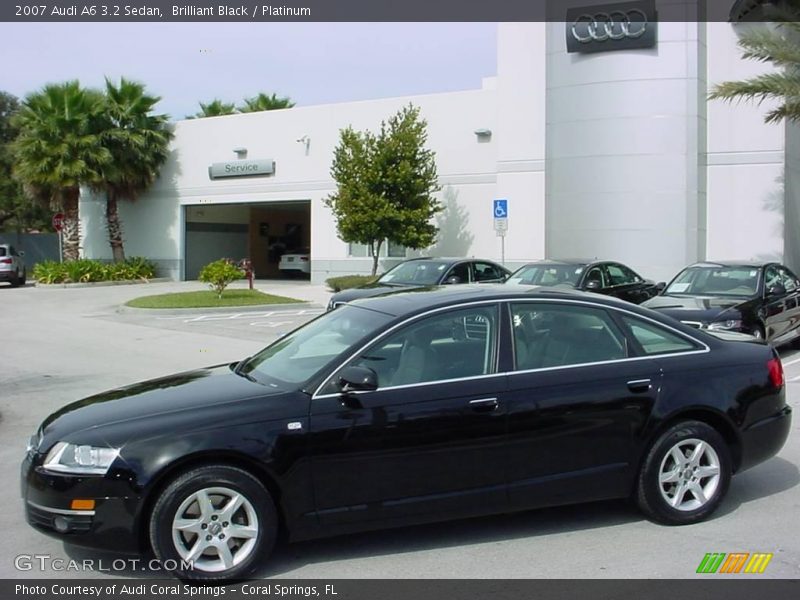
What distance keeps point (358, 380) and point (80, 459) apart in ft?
5.22

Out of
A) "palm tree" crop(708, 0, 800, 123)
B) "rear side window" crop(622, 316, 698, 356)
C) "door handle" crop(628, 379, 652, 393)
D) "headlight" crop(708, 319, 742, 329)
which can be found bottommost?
"headlight" crop(708, 319, 742, 329)

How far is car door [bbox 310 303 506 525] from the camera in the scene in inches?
193

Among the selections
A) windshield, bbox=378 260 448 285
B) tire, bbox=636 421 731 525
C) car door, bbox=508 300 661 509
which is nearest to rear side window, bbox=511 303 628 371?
Result: car door, bbox=508 300 661 509

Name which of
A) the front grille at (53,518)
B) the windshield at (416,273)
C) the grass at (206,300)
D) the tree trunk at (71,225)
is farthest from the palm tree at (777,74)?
the tree trunk at (71,225)

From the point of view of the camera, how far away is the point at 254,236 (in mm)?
40688

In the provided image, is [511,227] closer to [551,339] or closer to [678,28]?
[678,28]

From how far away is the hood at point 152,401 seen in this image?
16.0ft

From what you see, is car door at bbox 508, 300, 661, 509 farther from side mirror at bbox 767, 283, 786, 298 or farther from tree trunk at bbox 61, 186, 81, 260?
tree trunk at bbox 61, 186, 81, 260

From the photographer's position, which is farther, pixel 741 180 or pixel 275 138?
pixel 275 138

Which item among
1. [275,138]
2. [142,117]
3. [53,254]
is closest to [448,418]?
[275,138]

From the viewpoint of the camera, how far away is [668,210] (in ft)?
75.9

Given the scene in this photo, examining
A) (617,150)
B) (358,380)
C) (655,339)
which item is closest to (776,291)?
(655,339)

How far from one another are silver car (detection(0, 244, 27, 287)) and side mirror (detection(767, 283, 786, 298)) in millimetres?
27635

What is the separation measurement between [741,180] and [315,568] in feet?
71.5
